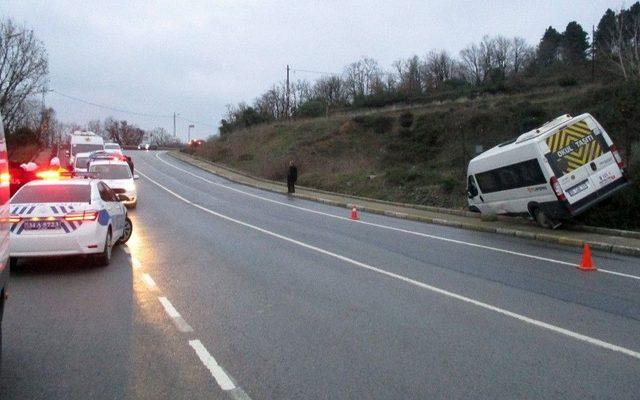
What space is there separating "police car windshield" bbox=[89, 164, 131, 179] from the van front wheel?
14.7m

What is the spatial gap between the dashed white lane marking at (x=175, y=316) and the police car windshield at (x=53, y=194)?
3.57 metres

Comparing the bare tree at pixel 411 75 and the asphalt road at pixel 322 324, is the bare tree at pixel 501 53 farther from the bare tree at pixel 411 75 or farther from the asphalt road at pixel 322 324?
the asphalt road at pixel 322 324

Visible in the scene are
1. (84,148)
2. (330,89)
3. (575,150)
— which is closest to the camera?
(575,150)

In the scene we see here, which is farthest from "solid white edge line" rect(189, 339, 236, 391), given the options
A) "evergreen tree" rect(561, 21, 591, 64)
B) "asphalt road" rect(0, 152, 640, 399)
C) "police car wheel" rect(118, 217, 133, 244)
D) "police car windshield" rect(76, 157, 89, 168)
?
"evergreen tree" rect(561, 21, 591, 64)

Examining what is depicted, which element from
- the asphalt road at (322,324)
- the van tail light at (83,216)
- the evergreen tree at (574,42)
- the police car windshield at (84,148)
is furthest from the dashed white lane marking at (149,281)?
the evergreen tree at (574,42)

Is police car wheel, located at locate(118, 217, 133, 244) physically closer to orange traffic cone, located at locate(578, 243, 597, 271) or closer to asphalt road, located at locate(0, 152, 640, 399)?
asphalt road, located at locate(0, 152, 640, 399)

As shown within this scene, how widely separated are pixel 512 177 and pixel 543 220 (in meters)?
1.49

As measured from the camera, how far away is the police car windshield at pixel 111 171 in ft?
76.7

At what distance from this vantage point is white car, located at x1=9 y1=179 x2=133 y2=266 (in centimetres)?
1028

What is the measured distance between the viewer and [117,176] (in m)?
23.5

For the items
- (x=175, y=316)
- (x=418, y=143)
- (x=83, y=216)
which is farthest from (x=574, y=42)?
(x=175, y=316)

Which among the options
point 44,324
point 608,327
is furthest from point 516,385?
point 44,324

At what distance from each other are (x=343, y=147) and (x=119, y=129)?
105m

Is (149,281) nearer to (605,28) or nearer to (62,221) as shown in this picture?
(62,221)
